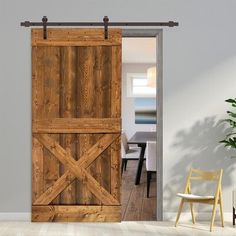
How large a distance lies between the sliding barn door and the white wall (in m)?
7.12

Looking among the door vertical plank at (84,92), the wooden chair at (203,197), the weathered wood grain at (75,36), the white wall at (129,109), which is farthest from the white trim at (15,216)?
the white wall at (129,109)

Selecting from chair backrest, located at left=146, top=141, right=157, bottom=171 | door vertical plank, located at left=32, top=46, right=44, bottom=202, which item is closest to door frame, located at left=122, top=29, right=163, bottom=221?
door vertical plank, located at left=32, top=46, right=44, bottom=202

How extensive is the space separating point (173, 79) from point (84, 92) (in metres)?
1.00

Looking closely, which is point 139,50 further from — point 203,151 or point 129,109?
point 203,151

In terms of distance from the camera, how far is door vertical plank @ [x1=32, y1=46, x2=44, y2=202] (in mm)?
6516

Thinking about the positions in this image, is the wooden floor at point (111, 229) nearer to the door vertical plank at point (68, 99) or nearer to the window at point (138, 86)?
the door vertical plank at point (68, 99)

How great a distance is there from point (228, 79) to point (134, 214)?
1985 mm

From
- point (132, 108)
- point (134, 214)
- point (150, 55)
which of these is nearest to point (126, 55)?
point (150, 55)

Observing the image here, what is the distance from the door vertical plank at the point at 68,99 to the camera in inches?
257

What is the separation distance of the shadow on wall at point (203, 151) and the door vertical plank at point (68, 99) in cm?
113

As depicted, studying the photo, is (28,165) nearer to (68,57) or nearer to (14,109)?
(14,109)

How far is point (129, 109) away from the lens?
545 inches

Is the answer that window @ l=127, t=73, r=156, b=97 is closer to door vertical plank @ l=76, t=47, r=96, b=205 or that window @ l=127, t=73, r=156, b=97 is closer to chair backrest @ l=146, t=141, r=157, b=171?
chair backrest @ l=146, t=141, r=157, b=171

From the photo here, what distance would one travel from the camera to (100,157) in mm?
6578
